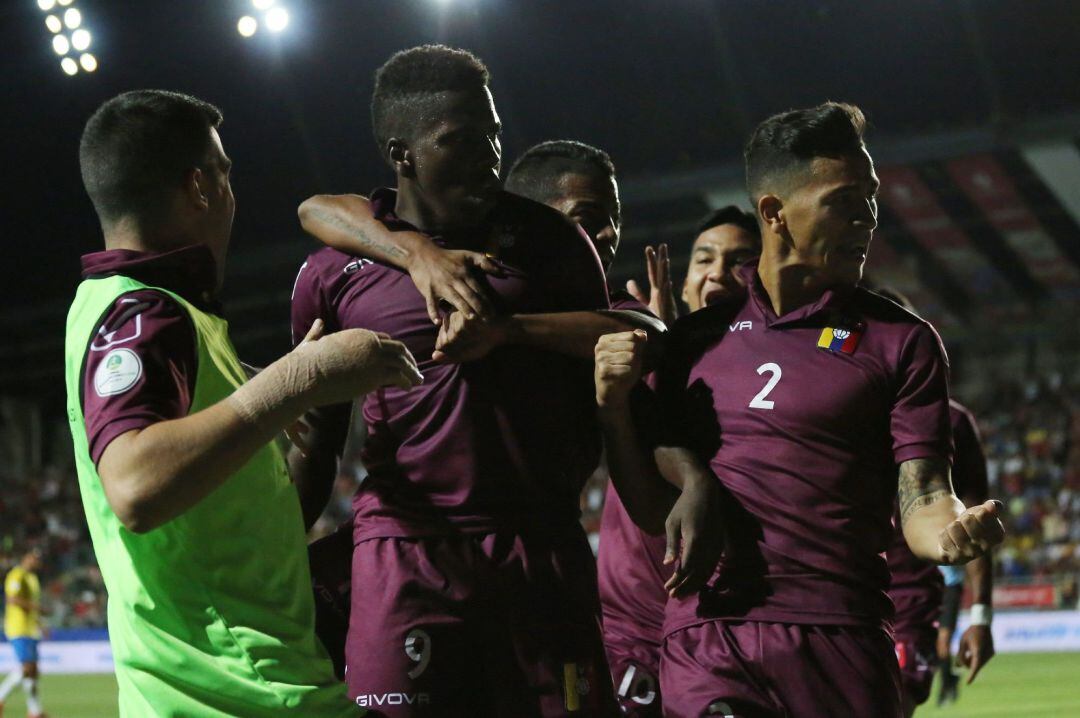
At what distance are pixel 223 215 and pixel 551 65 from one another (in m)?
21.5

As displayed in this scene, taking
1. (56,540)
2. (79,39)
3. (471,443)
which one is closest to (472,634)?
(471,443)

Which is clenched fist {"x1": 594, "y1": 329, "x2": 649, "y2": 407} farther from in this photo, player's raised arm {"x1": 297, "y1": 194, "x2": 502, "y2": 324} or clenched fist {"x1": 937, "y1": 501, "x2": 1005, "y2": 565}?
clenched fist {"x1": 937, "y1": 501, "x2": 1005, "y2": 565}

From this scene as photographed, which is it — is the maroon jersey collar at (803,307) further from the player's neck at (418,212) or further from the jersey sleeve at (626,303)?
the player's neck at (418,212)

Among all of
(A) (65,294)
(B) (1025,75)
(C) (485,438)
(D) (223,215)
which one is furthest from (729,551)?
(A) (65,294)

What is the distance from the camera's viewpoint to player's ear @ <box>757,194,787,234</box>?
3639 mm

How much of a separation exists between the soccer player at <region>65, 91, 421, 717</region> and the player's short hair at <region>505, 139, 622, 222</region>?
173 centimetres

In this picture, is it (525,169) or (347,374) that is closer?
(347,374)

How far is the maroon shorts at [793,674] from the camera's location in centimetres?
330

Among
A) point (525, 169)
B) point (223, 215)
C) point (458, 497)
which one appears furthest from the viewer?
point (525, 169)

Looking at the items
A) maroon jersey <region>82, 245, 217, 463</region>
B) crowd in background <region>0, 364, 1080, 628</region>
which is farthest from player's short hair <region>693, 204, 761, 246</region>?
crowd in background <region>0, 364, 1080, 628</region>

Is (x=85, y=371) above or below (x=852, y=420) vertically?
above

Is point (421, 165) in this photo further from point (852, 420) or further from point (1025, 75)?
point (1025, 75)

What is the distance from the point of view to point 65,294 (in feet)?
94.5

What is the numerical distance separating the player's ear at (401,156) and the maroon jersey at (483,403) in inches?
5.1
